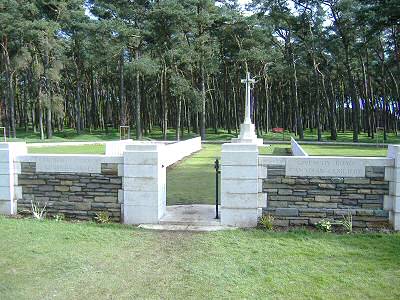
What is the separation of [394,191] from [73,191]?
514 cm

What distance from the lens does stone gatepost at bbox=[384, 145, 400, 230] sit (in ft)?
20.7

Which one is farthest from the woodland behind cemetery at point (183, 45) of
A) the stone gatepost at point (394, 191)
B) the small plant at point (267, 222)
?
the small plant at point (267, 222)

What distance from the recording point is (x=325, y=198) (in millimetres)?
6605

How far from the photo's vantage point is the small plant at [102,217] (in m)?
7.02

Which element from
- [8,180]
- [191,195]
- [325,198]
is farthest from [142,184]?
[325,198]

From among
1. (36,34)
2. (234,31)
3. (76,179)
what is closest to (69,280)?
(76,179)

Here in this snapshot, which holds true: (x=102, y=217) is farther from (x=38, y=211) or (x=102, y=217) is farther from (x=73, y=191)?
(x=38, y=211)

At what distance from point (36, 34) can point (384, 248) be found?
1188 inches

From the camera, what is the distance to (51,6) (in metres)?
34.2

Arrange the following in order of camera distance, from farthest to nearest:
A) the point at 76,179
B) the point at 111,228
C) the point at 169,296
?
the point at 76,179 → the point at 111,228 → the point at 169,296

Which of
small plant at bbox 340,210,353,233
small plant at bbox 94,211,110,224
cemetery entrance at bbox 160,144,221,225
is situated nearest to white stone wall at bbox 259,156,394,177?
small plant at bbox 340,210,353,233

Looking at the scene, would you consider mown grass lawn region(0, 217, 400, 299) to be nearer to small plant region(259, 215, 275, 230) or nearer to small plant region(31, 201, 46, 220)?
small plant region(259, 215, 275, 230)

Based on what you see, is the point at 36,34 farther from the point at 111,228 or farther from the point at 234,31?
the point at 111,228

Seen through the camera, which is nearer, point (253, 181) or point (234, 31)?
point (253, 181)
